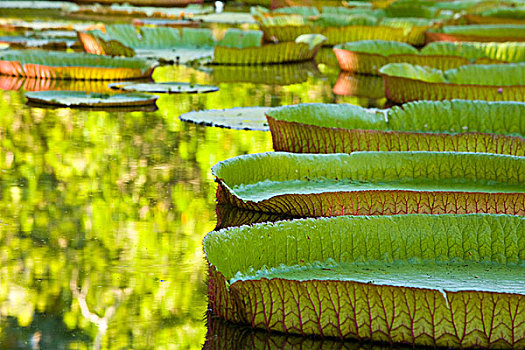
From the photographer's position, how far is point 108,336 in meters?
2.05

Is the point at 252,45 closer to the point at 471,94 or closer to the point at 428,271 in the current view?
the point at 471,94

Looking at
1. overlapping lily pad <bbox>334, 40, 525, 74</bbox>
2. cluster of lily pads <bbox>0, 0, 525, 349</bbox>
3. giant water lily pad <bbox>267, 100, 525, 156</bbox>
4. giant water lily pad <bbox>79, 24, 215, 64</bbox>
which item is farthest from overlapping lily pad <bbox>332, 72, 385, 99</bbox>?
giant water lily pad <bbox>267, 100, 525, 156</bbox>

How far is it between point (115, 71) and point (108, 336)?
5136 millimetres

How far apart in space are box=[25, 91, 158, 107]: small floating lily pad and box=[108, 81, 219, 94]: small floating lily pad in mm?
457

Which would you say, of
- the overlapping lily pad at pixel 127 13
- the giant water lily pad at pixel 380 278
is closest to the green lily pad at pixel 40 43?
the overlapping lily pad at pixel 127 13

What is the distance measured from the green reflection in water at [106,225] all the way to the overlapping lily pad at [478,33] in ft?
17.3

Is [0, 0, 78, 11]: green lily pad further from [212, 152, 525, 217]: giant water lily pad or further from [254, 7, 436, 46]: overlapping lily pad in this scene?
[212, 152, 525, 217]: giant water lily pad

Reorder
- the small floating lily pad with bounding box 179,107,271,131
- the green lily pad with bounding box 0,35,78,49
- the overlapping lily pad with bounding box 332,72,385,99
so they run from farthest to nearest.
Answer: the green lily pad with bounding box 0,35,78,49
the overlapping lily pad with bounding box 332,72,385,99
the small floating lily pad with bounding box 179,107,271,131

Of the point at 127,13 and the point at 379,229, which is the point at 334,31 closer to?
the point at 127,13

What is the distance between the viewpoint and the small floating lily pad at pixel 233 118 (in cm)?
501

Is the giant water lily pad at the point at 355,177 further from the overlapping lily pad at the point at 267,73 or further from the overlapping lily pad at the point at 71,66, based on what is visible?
the overlapping lily pad at the point at 71,66

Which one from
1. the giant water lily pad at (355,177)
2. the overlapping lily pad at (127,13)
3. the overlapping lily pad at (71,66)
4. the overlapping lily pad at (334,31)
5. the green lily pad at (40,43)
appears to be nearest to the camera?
the giant water lily pad at (355,177)

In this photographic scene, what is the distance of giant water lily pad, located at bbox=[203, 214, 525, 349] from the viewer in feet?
6.74

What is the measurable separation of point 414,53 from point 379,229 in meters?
5.69
